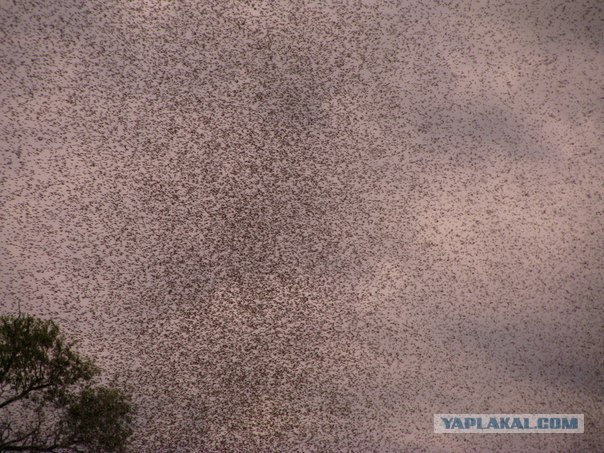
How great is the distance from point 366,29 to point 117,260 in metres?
4.00

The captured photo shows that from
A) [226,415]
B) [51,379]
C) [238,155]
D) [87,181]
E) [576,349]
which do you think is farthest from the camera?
[576,349]

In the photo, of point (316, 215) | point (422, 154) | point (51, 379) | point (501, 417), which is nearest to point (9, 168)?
point (51, 379)

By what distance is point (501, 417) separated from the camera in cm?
716

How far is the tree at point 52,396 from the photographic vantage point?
5102mm

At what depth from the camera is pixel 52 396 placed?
538 cm

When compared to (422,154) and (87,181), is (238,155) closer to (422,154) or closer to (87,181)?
(87,181)

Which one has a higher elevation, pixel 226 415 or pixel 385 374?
pixel 385 374

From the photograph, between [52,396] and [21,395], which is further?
[52,396]

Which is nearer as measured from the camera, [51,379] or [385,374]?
[51,379]

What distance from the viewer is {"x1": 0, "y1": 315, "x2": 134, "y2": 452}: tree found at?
5102 mm

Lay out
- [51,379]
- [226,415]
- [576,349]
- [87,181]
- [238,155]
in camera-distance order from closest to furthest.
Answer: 1. [51,379]
2. [87,181]
3. [238,155]
4. [226,415]
5. [576,349]

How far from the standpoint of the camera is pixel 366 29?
600cm

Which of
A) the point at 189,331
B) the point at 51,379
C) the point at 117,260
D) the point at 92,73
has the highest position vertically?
the point at 92,73

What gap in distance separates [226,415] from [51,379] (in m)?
Answer: 2.25
